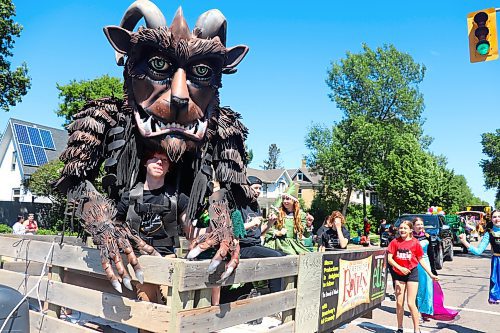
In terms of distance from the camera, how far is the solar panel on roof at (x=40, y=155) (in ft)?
93.0

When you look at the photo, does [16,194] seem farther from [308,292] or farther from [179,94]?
[179,94]

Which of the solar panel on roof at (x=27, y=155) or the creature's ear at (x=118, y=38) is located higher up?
the solar panel on roof at (x=27, y=155)

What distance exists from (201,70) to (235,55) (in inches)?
16.8

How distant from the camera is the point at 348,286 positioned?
14.6ft

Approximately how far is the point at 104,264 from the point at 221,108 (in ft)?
5.35

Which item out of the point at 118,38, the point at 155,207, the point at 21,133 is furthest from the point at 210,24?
the point at 21,133

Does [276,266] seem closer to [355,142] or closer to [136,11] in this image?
[136,11]

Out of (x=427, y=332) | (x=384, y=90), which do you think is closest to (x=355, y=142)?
(x=384, y=90)

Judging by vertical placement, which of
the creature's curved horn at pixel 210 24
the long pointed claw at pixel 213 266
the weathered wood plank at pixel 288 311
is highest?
the creature's curved horn at pixel 210 24

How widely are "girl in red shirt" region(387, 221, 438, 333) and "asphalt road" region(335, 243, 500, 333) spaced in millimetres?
696

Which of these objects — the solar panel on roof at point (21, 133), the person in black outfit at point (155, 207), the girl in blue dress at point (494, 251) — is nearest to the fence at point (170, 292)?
the person in black outfit at point (155, 207)

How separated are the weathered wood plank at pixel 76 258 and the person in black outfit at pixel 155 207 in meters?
0.43

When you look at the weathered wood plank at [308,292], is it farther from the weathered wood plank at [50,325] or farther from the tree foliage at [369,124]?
the tree foliage at [369,124]

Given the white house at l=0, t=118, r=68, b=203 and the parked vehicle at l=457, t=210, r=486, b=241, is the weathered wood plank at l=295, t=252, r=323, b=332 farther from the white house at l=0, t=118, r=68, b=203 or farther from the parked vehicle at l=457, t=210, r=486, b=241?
the white house at l=0, t=118, r=68, b=203
